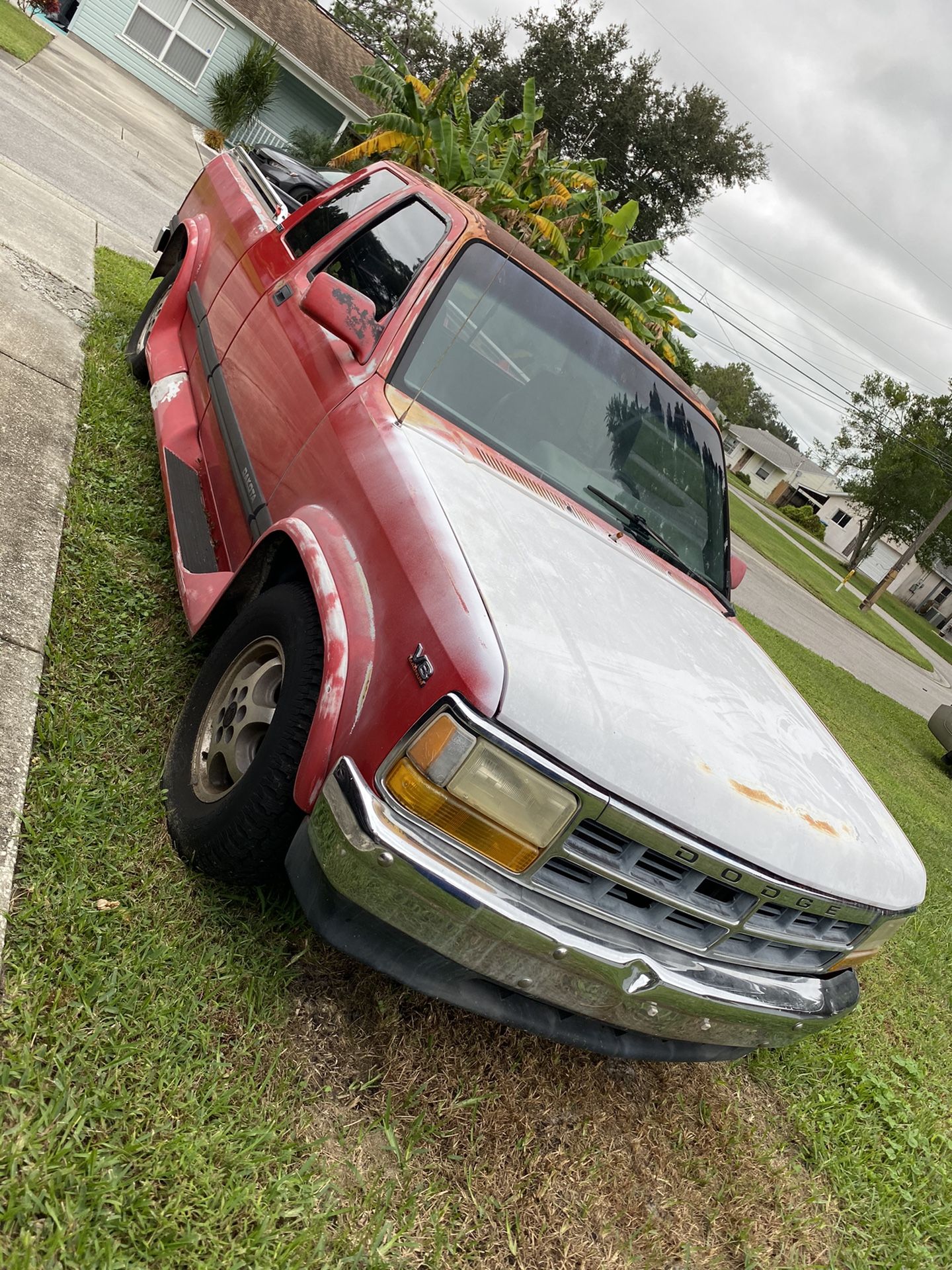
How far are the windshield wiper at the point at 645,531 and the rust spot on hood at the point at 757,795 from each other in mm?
1187

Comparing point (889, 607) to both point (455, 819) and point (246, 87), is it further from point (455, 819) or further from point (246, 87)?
point (455, 819)

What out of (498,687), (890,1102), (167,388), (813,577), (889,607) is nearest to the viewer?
(498,687)

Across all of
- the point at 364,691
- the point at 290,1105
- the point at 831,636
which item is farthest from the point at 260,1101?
the point at 831,636

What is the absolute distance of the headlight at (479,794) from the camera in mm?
1968

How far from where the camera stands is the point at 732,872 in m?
2.21

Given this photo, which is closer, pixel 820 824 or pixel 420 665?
pixel 420 665

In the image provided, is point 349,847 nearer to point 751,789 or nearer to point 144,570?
point 751,789

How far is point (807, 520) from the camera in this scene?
6100 cm

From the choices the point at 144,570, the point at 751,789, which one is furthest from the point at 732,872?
the point at 144,570

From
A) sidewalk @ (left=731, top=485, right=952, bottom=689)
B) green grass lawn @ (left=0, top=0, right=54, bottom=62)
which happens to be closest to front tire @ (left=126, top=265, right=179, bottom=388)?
green grass lawn @ (left=0, top=0, right=54, bottom=62)

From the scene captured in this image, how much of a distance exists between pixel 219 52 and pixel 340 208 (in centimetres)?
2450

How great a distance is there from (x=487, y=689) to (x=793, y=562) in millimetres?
29489

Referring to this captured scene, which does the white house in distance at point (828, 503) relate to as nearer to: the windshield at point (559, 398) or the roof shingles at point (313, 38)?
→ the roof shingles at point (313, 38)

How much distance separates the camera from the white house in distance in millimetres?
68688
